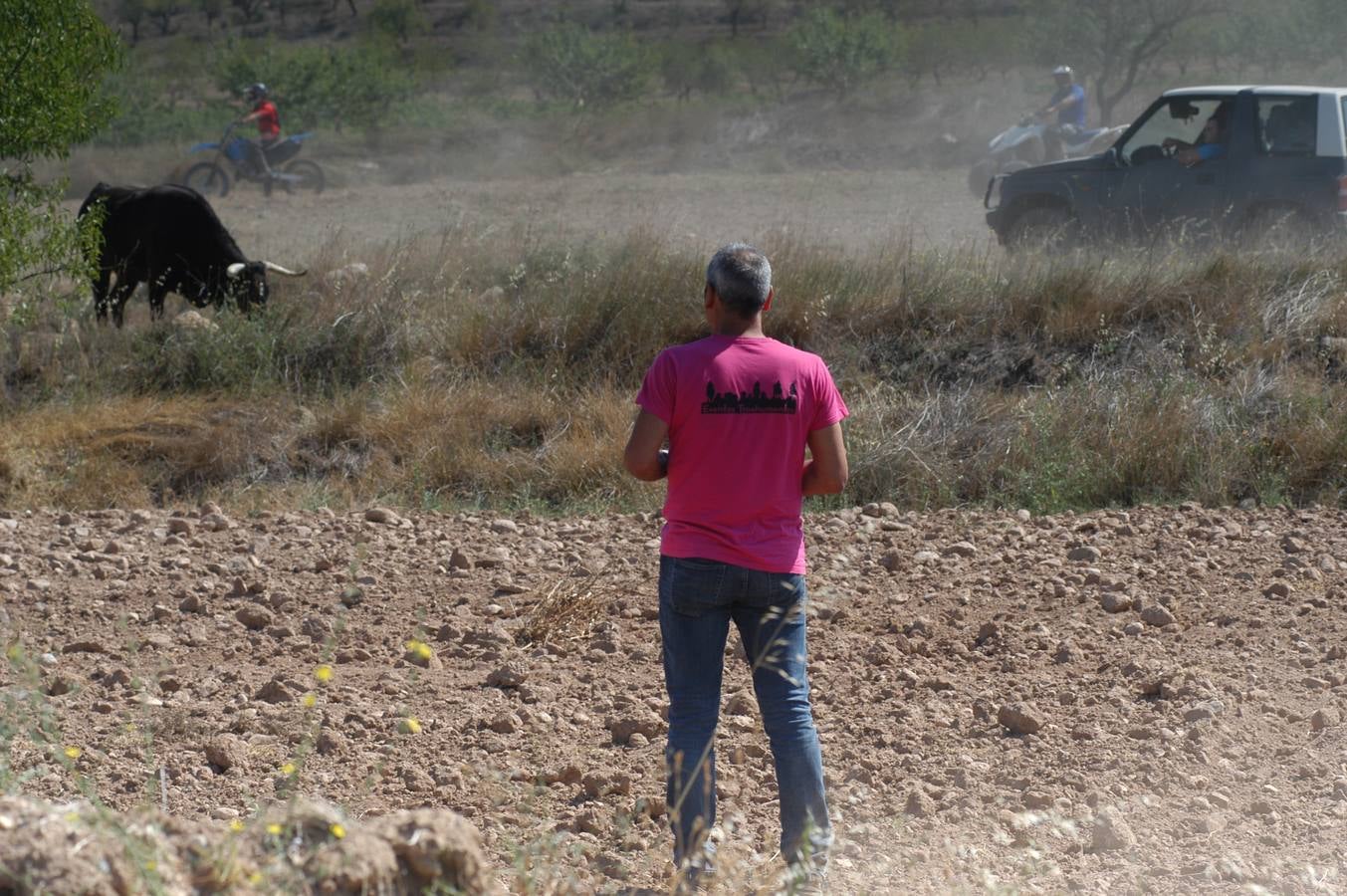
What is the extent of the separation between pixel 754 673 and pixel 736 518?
15.0 inches

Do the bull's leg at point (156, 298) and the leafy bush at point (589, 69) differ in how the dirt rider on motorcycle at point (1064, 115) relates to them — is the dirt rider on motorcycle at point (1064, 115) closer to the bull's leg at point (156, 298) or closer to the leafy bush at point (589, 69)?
the bull's leg at point (156, 298)

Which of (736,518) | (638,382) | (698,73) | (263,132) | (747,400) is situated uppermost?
(698,73)

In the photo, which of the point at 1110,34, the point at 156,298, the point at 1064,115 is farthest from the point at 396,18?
the point at 156,298

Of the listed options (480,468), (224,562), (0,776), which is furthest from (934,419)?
(0,776)

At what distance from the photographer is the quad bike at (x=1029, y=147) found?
18.5 m

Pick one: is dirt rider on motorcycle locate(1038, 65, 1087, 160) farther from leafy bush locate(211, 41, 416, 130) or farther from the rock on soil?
leafy bush locate(211, 41, 416, 130)

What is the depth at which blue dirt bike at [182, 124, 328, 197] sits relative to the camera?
87.3 feet

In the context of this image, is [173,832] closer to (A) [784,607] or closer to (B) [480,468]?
(A) [784,607]

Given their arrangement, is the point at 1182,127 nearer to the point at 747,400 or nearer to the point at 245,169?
the point at 747,400

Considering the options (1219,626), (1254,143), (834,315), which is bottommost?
(1219,626)

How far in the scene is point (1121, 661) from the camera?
549 centimetres

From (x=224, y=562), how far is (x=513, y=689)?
2140 millimetres

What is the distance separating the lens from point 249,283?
38.6ft

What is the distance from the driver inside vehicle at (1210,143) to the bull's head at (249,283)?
762 centimetres
